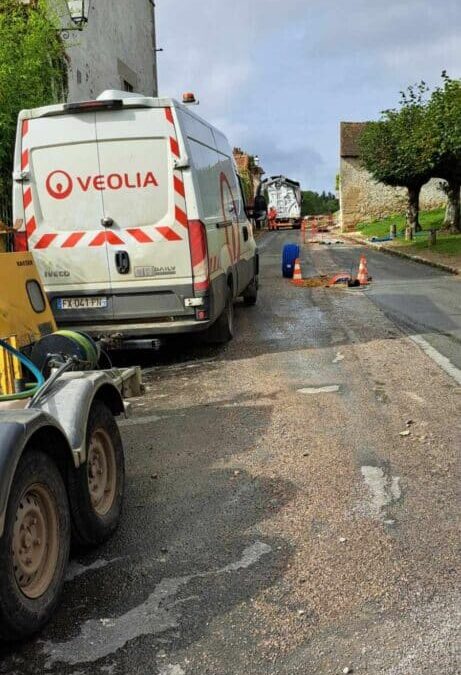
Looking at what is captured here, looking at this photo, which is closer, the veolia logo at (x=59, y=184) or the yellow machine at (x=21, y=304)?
the yellow machine at (x=21, y=304)

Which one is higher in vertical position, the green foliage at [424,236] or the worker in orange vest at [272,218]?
the worker in orange vest at [272,218]

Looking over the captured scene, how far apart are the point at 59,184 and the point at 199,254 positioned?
177 cm

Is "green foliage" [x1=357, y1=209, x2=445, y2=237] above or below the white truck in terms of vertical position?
below

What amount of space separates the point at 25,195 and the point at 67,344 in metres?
3.68

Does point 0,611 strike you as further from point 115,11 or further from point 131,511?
point 115,11

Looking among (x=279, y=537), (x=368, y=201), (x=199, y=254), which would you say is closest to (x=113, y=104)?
(x=199, y=254)

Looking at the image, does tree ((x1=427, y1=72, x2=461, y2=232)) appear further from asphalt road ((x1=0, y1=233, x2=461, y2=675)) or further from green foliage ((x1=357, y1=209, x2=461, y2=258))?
asphalt road ((x1=0, y1=233, x2=461, y2=675))

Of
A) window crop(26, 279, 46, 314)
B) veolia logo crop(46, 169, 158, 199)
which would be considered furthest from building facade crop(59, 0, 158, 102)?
window crop(26, 279, 46, 314)

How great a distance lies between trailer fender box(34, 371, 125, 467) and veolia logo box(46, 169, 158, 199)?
163 inches

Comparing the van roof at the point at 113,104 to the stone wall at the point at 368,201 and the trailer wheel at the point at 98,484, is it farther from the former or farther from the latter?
the stone wall at the point at 368,201

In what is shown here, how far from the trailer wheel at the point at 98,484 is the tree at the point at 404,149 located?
25171mm

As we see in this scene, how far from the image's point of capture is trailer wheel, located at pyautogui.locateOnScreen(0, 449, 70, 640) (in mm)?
2658

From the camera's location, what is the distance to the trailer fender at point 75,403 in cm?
334

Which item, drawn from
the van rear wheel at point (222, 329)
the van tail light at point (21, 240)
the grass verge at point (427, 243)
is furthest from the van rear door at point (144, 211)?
the grass verge at point (427, 243)
